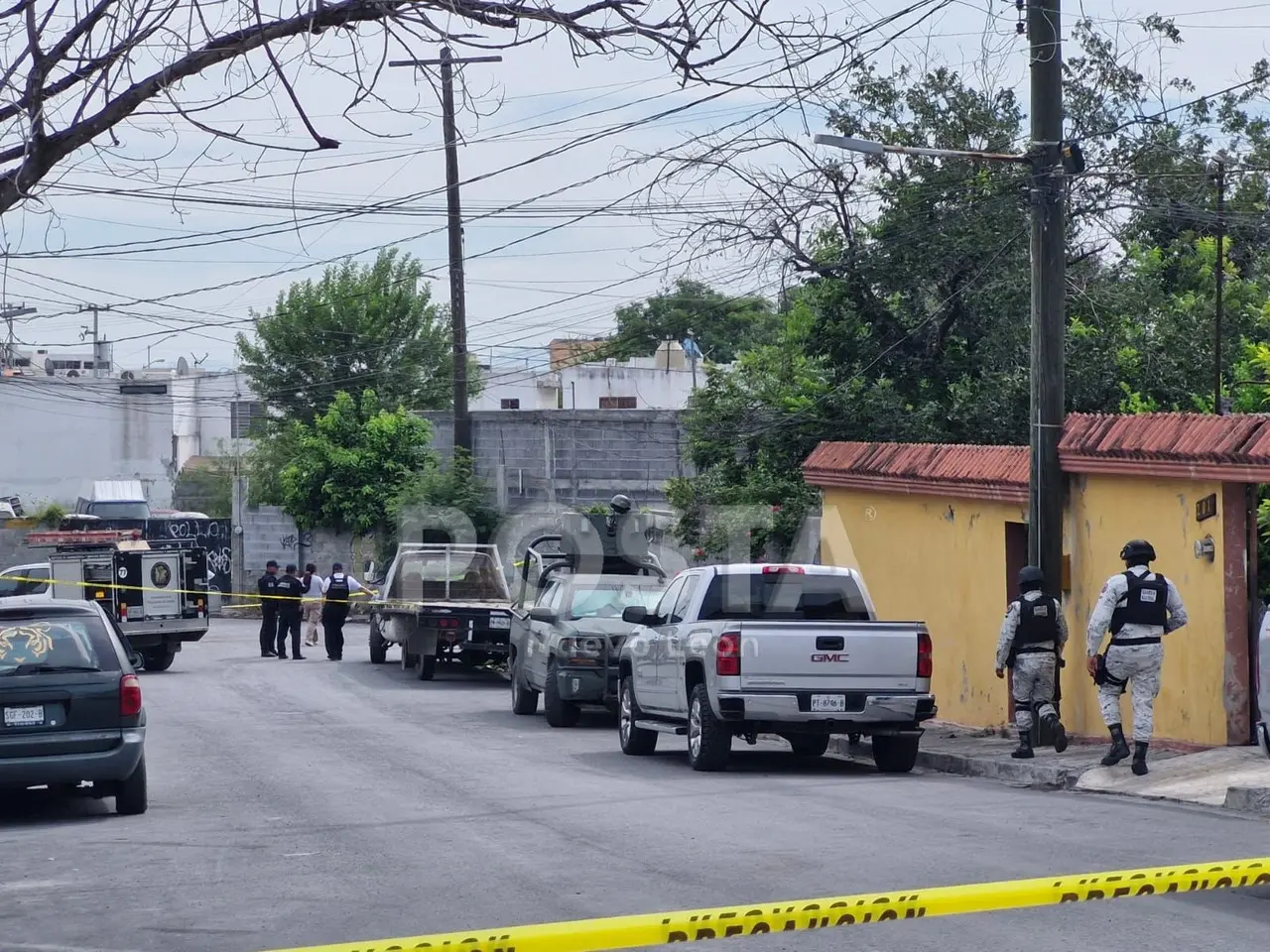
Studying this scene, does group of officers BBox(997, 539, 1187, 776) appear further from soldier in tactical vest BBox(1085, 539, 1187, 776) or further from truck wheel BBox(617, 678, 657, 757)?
truck wheel BBox(617, 678, 657, 757)

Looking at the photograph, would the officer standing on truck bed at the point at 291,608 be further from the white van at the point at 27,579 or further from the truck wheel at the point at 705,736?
the truck wheel at the point at 705,736

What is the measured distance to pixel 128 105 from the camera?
7.53 m

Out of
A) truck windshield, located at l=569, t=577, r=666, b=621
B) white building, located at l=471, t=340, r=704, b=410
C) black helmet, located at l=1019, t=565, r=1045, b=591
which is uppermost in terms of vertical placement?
white building, located at l=471, t=340, r=704, b=410

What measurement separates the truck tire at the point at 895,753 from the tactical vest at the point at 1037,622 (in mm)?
1280

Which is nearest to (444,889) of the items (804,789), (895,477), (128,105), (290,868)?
(290,868)

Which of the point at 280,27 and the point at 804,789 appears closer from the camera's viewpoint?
the point at 280,27

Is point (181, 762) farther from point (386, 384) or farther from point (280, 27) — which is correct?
point (386, 384)

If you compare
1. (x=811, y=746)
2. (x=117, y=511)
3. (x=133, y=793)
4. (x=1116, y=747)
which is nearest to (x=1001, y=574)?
(x=811, y=746)

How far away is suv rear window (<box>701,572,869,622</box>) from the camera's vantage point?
610 inches

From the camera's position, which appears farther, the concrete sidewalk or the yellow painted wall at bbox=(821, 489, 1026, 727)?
the yellow painted wall at bbox=(821, 489, 1026, 727)

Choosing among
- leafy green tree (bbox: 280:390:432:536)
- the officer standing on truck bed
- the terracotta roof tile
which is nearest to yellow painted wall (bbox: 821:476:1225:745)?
the terracotta roof tile

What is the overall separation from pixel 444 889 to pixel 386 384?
47.8 meters

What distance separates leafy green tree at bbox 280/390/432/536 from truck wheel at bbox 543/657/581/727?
23350 mm

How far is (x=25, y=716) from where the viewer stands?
1202 cm
